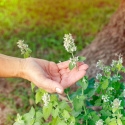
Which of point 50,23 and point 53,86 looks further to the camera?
point 50,23

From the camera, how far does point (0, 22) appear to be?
4383 millimetres

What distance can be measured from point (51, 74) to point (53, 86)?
15.1 inches

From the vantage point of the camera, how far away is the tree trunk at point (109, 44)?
2.68 m

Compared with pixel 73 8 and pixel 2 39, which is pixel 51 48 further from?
pixel 73 8

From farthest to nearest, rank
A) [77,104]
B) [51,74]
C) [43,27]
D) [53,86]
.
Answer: [43,27] → [51,74] → [77,104] → [53,86]

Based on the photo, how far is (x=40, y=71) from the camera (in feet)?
4.73

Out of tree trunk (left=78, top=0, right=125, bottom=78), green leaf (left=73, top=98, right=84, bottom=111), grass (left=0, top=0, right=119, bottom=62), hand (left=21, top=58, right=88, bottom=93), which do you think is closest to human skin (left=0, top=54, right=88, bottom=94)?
hand (left=21, top=58, right=88, bottom=93)

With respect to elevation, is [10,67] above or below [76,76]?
above

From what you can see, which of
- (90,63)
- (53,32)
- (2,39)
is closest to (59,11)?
(53,32)

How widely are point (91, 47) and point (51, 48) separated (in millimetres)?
937

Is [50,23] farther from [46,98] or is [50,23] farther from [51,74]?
[46,98]

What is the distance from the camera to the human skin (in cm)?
137

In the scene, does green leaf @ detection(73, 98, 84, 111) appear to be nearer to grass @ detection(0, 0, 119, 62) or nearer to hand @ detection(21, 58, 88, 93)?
hand @ detection(21, 58, 88, 93)

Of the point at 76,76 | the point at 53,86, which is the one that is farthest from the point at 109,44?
the point at 53,86
